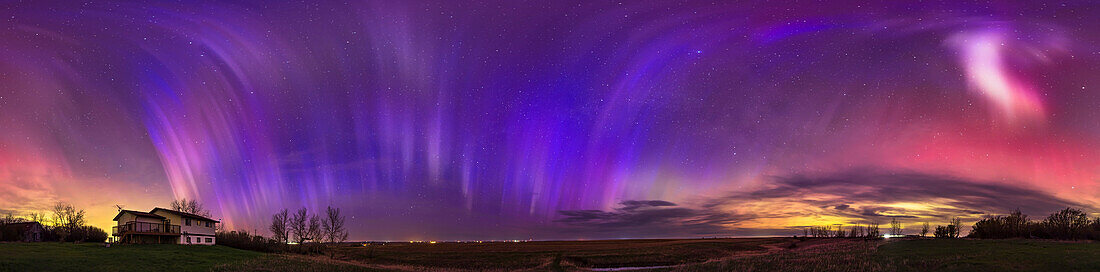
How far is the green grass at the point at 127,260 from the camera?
40.9 metres

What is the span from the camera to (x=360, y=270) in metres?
56.3

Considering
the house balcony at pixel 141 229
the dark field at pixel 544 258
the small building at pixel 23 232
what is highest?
the house balcony at pixel 141 229

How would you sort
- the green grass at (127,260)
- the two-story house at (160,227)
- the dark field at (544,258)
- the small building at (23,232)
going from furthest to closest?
the small building at (23,232)
the two-story house at (160,227)
the dark field at (544,258)
the green grass at (127,260)

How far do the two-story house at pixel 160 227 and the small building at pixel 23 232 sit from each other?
19.0 m

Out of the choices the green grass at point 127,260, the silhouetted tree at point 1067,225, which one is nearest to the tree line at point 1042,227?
the silhouetted tree at point 1067,225

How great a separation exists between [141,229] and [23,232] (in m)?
28.6

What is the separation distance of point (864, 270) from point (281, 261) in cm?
6285

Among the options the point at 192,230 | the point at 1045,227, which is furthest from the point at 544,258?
the point at 1045,227

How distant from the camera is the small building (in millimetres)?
79963

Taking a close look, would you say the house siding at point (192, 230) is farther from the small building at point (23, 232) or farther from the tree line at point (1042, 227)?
the tree line at point (1042, 227)

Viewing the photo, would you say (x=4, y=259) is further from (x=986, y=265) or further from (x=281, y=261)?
(x=986, y=265)

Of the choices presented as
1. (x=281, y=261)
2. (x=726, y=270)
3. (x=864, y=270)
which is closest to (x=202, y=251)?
(x=281, y=261)

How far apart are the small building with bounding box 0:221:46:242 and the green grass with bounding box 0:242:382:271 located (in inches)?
1384

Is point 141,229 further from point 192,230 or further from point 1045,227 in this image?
point 1045,227
